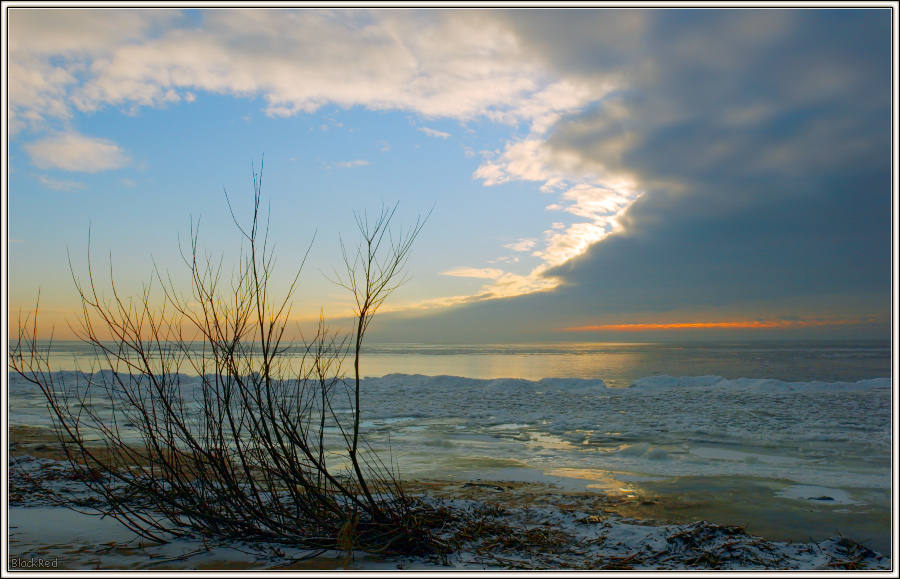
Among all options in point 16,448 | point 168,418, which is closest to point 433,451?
point 168,418

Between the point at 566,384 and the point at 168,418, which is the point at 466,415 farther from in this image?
the point at 168,418

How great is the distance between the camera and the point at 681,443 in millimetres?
8859

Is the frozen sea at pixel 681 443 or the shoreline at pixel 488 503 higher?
the shoreline at pixel 488 503

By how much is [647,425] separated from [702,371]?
56.4 feet

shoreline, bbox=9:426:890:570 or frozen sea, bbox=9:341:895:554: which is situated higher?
shoreline, bbox=9:426:890:570

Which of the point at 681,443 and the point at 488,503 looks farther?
the point at 681,443

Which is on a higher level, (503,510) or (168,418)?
(168,418)

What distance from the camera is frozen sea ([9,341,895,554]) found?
5.50 m

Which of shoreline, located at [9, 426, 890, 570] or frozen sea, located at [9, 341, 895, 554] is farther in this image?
frozen sea, located at [9, 341, 895, 554]

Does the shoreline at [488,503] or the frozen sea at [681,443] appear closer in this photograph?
the shoreline at [488,503]

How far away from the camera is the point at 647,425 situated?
10.6 m

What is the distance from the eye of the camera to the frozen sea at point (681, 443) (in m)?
5.50

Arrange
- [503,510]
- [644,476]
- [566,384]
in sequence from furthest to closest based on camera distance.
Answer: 1. [566,384]
2. [644,476]
3. [503,510]

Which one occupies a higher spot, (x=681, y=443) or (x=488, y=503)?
(x=488, y=503)
